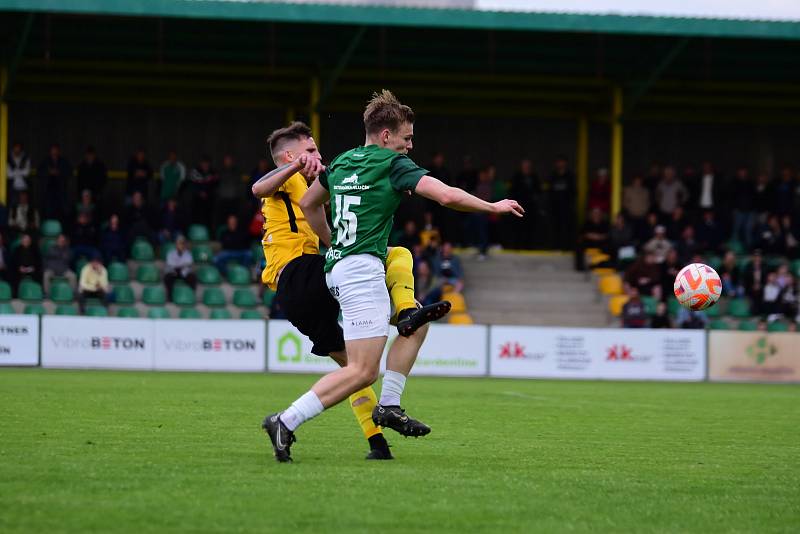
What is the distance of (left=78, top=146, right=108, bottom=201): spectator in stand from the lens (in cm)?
2686

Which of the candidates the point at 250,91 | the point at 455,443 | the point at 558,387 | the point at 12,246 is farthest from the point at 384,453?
the point at 250,91

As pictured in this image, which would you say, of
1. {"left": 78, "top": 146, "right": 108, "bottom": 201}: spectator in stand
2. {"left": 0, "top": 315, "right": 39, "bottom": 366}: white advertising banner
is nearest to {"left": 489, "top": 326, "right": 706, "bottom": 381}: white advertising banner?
{"left": 0, "top": 315, "right": 39, "bottom": 366}: white advertising banner

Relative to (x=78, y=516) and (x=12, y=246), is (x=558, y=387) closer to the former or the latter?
(x=12, y=246)

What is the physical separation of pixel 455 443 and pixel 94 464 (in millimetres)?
2890

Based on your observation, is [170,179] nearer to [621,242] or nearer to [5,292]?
[5,292]

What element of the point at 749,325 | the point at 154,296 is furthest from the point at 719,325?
the point at 154,296

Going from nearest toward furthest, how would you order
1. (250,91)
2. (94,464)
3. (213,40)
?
(94,464) → (213,40) → (250,91)

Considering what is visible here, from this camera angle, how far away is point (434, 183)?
7137 millimetres

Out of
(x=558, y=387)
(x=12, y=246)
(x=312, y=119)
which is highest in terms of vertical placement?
(x=312, y=119)

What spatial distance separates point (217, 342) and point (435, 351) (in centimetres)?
387

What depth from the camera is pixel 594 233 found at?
1112 inches

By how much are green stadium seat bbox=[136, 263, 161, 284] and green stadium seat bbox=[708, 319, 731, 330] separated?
11.5 m

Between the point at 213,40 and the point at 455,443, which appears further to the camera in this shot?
the point at 213,40

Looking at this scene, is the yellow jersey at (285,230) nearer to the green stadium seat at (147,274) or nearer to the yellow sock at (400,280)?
the yellow sock at (400,280)
